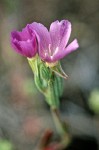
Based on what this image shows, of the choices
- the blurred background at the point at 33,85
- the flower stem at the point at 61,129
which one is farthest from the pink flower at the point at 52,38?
the blurred background at the point at 33,85

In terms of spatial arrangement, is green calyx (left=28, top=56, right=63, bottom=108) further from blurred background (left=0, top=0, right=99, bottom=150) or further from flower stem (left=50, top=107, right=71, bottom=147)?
blurred background (left=0, top=0, right=99, bottom=150)

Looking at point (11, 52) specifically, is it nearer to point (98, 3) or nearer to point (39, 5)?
point (39, 5)

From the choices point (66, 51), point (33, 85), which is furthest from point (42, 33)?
point (33, 85)

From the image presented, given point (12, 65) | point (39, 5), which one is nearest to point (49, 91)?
point (12, 65)

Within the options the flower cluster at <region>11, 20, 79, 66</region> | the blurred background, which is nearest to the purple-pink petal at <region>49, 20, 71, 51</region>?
the flower cluster at <region>11, 20, 79, 66</region>

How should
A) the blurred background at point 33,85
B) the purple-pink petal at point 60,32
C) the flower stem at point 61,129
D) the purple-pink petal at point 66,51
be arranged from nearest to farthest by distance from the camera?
the purple-pink petal at point 66,51 < the purple-pink petal at point 60,32 < the flower stem at point 61,129 < the blurred background at point 33,85

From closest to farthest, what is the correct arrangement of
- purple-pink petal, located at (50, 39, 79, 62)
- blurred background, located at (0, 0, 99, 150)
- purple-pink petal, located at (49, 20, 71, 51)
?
1. purple-pink petal, located at (50, 39, 79, 62)
2. purple-pink petal, located at (49, 20, 71, 51)
3. blurred background, located at (0, 0, 99, 150)

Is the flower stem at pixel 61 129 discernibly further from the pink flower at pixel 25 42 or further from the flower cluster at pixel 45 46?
the pink flower at pixel 25 42
